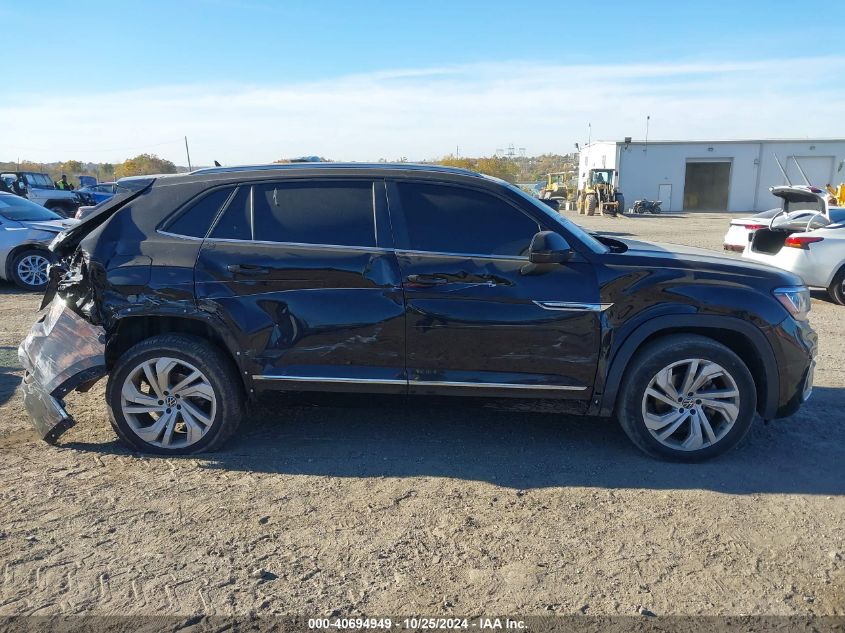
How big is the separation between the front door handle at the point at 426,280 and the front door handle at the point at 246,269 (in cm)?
93

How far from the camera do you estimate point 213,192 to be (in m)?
4.45

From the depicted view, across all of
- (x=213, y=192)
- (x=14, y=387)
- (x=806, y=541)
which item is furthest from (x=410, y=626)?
(x=14, y=387)

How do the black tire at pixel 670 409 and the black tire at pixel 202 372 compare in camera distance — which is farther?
the black tire at pixel 202 372

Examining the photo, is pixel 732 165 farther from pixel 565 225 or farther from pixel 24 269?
pixel 565 225

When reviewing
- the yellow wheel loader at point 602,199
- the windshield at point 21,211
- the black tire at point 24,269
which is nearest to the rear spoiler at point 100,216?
the black tire at point 24,269

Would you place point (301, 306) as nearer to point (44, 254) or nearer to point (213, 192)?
point (213, 192)

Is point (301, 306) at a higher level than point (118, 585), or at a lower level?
higher

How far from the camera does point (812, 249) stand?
9797 millimetres

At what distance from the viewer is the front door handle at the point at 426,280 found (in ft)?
13.8

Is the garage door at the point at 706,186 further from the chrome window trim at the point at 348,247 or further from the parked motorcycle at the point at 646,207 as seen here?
the chrome window trim at the point at 348,247

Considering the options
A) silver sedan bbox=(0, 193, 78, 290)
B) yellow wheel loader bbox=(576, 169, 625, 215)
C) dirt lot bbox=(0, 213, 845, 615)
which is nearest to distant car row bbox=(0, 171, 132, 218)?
silver sedan bbox=(0, 193, 78, 290)

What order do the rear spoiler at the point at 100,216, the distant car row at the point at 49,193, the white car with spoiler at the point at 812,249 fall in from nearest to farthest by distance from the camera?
the rear spoiler at the point at 100,216 < the white car with spoiler at the point at 812,249 < the distant car row at the point at 49,193

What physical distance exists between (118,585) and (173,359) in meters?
1.62

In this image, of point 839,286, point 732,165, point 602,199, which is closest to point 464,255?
point 839,286
